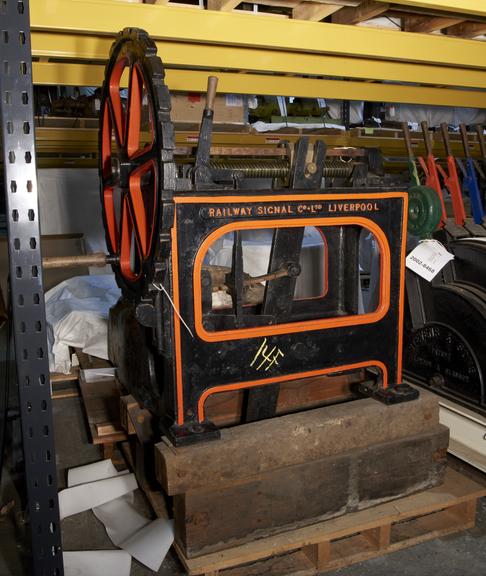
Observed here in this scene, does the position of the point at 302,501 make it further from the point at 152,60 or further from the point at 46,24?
the point at 46,24

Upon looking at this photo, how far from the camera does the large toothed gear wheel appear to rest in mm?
1530

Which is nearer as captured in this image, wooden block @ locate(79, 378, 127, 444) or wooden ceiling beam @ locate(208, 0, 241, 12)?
wooden ceiling beam @ locate(208, 0, 241, 12)

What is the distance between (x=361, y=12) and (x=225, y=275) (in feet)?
3.63

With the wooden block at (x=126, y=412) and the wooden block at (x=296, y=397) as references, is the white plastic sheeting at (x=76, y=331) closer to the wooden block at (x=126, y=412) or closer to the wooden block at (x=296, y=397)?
the wooden block at (x=126, y=412)

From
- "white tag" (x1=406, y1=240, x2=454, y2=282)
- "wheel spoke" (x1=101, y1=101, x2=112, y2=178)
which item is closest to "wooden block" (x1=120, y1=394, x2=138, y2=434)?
"wheel spoke" (x1=101, y1=101, x2=112, y2=178)

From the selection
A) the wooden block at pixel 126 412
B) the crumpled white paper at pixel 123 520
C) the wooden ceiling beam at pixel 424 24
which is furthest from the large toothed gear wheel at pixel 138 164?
the wooden ceiling beam at pixel 424 24

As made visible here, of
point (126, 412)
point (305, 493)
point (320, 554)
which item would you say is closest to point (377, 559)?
point (320, 554)

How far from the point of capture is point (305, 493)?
1906 mm

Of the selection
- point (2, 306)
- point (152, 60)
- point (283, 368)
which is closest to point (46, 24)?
point (152, 60)

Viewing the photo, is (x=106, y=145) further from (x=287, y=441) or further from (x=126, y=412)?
(x=287, y=441)

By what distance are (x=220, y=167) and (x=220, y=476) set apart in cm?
102

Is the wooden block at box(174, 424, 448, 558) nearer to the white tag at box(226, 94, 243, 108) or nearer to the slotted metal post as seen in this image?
the slotted metal post

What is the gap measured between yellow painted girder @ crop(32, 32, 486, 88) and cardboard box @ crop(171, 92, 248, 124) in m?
0.95

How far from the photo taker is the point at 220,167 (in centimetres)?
201
